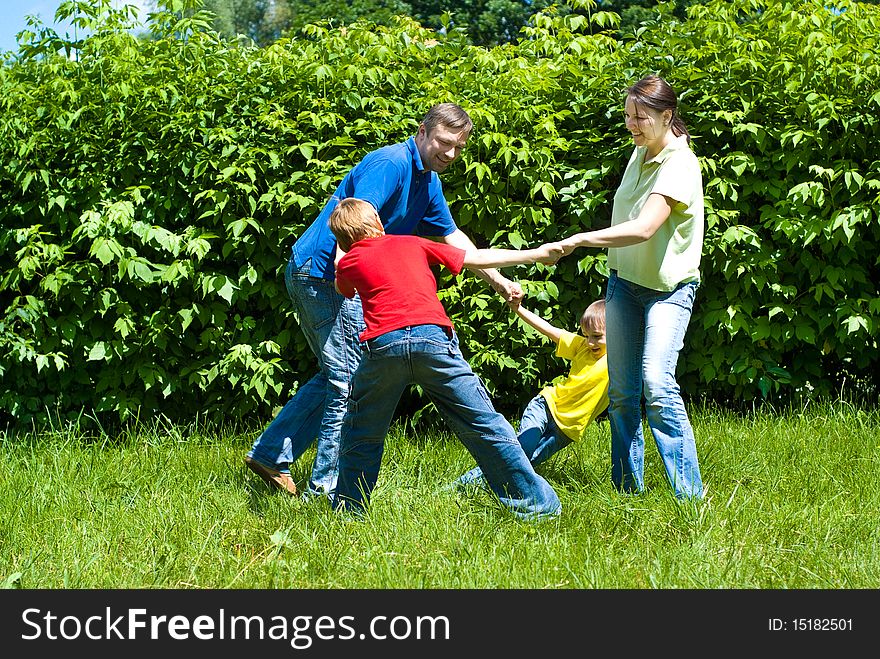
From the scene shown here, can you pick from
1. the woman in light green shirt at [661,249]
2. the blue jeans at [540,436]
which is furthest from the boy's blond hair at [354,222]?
the blue jeans at [540,436]

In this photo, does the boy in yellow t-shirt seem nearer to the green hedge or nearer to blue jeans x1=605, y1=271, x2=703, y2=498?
blue jeans x1=605, y1=271, x2=703, y2=498

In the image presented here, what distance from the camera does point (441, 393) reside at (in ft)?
10.5

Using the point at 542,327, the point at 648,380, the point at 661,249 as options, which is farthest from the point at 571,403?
the point at 661,249

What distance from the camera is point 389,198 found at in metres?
3.48

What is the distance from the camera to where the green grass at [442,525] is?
2875 mm

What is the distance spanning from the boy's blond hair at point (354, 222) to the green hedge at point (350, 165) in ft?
4.37

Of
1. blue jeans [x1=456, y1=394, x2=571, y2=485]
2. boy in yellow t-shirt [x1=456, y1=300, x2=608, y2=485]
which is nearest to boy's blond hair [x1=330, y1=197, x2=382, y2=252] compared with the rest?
boy in yellow t-shirt [x1=456, y1=300, x2=608, y2=485]

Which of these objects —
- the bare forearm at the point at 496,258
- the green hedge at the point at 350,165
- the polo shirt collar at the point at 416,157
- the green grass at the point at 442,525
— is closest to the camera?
the green grass at the point at 442,525

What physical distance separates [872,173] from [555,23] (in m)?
1.95

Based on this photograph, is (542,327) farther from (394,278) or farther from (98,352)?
(98,352)

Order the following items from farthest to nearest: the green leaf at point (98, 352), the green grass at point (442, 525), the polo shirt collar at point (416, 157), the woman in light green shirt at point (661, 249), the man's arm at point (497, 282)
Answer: the green leaf at point (98, 352)
the man's arm at point (497, 282)
the polo shirt collar at point (416, 157)
the woman in light green shirt at point (661, 249)
the green grass at point (442, 525)

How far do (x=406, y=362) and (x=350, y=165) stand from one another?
6.09ft

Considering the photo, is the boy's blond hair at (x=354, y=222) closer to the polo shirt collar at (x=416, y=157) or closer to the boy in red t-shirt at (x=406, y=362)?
the boy in red t-shirt at (x=406, y=362)

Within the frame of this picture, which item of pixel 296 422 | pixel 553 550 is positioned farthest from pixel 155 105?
pixel 553 550
